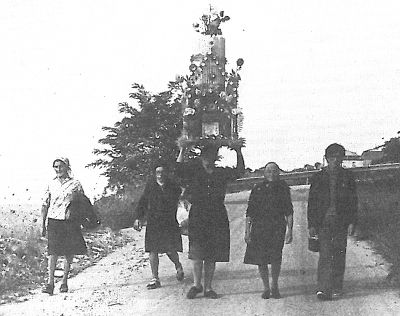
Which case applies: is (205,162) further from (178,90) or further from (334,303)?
(334,303)

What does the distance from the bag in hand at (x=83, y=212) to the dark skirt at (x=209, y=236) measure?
19.2 inches

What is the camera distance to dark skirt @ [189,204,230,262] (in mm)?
2955

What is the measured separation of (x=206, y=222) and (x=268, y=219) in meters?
0.32

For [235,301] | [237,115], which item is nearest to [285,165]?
[237,115]

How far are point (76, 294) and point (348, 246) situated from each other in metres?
1.41

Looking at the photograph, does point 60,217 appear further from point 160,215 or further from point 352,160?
point 352,160

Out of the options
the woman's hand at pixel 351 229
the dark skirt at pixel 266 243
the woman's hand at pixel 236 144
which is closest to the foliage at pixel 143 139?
the woman's hand at pixel 236 144

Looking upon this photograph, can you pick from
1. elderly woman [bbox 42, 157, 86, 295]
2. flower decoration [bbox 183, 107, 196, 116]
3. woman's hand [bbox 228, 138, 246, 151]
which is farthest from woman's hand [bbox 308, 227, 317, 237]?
elderly woman [bbox 42, 157, 86, 295]

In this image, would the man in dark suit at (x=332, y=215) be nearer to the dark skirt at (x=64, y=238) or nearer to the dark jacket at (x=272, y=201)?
the dark jacket at (x=272, y=201)

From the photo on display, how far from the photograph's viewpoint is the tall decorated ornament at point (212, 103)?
8.91 feet

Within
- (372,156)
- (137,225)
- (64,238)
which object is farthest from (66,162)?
(372,156)

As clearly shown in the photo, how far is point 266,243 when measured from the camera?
288 cm

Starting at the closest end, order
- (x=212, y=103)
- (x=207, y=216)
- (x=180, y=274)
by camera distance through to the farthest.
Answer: (x=212, y=103) → (x=207, y=216) → (x=180, y=274)

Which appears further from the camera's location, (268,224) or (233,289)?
(233,289)
